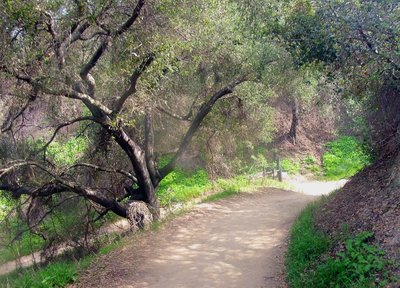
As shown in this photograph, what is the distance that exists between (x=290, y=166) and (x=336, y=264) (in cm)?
1834

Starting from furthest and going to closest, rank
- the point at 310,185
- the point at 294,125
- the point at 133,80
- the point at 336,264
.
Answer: the point at 294,125
the point at 310,185
the point at 133,80
the point at 336,264

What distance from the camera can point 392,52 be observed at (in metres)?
7.08

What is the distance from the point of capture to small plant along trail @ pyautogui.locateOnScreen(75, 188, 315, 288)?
702 cm

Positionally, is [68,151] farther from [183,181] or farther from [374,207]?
[374,207]

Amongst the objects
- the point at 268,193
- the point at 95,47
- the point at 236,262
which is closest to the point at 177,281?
the point at 236,262

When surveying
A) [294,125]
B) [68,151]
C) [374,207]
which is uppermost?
[294,125]

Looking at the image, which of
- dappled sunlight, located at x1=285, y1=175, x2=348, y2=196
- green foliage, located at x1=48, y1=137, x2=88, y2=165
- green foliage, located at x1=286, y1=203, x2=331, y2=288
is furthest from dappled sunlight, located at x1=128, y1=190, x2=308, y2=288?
dappled sunlight, located at x1=285, y1=175, x2=348, y2=196

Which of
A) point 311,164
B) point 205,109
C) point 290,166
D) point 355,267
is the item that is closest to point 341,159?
point 311,164

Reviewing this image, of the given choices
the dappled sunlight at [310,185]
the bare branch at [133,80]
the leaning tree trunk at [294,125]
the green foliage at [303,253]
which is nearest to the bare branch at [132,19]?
the bare branch at [133,80]

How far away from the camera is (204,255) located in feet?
27.0

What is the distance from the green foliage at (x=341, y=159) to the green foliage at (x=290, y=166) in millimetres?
1535

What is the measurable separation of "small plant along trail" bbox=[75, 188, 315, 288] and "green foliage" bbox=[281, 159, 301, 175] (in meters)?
11.5

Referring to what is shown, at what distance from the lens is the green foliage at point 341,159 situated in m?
22.3

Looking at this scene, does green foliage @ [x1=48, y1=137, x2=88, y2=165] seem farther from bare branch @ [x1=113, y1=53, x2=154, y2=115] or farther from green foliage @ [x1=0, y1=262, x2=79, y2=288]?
green foliage @ [x1=0, y1=262, x2=79, y2=288]
